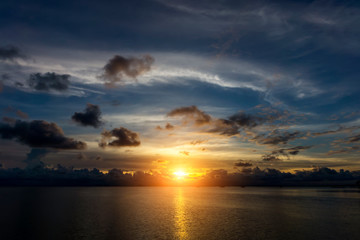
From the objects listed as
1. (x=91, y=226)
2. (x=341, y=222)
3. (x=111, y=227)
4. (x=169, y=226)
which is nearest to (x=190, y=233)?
(x=169, y=226)

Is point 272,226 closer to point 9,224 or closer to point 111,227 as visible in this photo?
point 111,227

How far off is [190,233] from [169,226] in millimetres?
12888

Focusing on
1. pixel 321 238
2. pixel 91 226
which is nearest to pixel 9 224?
pixel 91 226

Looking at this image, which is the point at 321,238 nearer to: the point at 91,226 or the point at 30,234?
the point at 91,226

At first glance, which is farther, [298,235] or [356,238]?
[298,235]

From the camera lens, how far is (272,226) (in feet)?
253

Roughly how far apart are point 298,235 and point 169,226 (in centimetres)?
3781

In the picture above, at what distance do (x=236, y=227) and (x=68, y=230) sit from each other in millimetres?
49994

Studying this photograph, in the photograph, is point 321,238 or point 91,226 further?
point 91,226

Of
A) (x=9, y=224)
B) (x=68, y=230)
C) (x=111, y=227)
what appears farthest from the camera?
(x=9, y=224)

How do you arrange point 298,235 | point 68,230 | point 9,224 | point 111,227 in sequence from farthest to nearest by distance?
1. point 9,224
2. point 111,227
3. point 68,230
4. point 298,235

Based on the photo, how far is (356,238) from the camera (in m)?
60.1

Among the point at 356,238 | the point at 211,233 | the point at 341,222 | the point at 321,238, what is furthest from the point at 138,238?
the point at 341,222

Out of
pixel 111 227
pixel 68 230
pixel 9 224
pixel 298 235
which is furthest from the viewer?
pixel 9 224
